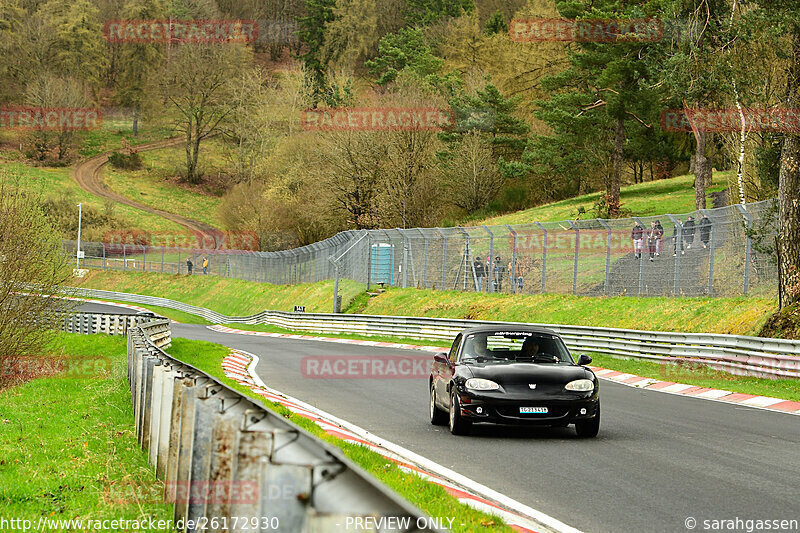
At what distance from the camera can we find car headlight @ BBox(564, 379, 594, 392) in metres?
11.1

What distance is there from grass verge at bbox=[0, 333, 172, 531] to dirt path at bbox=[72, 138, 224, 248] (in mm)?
78871

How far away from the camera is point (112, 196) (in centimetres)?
10488

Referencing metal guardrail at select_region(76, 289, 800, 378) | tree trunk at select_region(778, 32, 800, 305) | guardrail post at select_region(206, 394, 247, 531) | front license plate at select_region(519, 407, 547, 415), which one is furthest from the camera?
tree trunk at select_region(778, 32, 800, 305)

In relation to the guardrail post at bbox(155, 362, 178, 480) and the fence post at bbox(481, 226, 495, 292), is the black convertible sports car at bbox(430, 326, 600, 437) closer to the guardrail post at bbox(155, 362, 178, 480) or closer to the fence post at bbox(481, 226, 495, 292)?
the guardrail post at bbox(155, 362, 178, 480)

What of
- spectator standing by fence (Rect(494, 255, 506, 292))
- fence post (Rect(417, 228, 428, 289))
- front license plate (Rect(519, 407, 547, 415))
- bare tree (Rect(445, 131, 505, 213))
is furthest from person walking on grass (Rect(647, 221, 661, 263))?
bare tree (Rect(445, 131, 505, 213))

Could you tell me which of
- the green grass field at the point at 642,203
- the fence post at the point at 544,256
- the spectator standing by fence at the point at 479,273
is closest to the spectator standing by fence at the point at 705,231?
the fence post at the point at 544,256

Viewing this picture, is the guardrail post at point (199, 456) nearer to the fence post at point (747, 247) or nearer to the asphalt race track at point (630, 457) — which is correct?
the asphalt race track at point (630, 457)

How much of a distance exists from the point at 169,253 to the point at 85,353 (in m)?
54.7

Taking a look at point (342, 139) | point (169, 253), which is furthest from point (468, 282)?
point (169, 253)

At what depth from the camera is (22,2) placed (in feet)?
429

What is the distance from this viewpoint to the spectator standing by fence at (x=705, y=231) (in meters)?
25.5

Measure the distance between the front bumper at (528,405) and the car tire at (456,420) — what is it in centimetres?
20

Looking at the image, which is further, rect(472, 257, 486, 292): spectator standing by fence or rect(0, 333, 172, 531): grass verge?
rect(472, 257, 486, 292): spectator standing by fence

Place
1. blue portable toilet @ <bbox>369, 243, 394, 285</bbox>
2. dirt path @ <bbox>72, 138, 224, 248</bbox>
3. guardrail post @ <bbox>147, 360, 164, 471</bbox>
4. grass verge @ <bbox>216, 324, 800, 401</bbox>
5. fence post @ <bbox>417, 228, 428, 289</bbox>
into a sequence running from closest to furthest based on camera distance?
1. guardrail post @ <bbox>147, 360, 164, 471</bbox>
2. grass verge @ <bbox>216, 324, 800, 401</bbox>
3. fence post @ <bbox>417, 228, 428, 289</bbox>
4. blue portable toilet @ <bbox>369, 243, 394, 285</bbox>
5. dirt path @ <bbox>72, 138, 224, 248</bbox>
